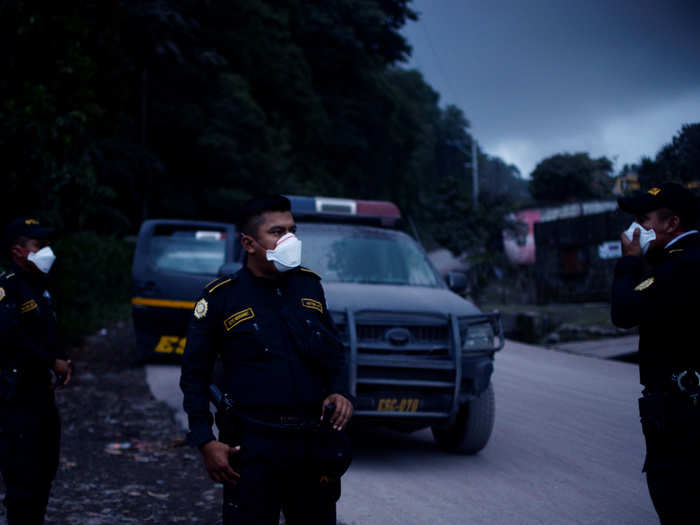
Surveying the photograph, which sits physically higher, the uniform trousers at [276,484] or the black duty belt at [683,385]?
the black duty belt at [683,385]

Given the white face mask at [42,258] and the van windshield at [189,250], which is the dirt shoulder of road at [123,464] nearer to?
the white face mask at [42,258]

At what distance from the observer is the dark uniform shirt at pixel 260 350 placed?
3029 mm

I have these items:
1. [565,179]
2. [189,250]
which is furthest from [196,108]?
[189,250]

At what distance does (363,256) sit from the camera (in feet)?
24.3

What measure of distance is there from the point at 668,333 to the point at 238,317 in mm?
1735

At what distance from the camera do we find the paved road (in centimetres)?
503

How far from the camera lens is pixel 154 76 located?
30.7m

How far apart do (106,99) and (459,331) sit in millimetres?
19716

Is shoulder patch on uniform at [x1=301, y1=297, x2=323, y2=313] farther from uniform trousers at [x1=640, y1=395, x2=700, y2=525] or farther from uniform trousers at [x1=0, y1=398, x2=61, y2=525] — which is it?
uniform trousers at [x1=0, y1=398, x2=61, y2=525]

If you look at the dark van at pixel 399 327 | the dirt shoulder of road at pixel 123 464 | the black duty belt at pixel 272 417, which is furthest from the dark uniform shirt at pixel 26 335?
the dark van at pixel 399 327

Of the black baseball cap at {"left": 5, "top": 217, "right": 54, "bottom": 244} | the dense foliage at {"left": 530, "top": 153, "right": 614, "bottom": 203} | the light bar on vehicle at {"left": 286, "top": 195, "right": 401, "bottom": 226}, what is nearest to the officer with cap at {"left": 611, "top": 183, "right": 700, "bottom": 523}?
→ the black baseball cap at {"left": 5, "top": 217, "right": 54, "bottom": 244}

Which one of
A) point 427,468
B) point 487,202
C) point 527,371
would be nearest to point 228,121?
point 487,202

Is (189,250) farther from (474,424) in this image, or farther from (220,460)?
(220,460)

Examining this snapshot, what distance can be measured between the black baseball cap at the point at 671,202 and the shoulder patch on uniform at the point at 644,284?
31cm
